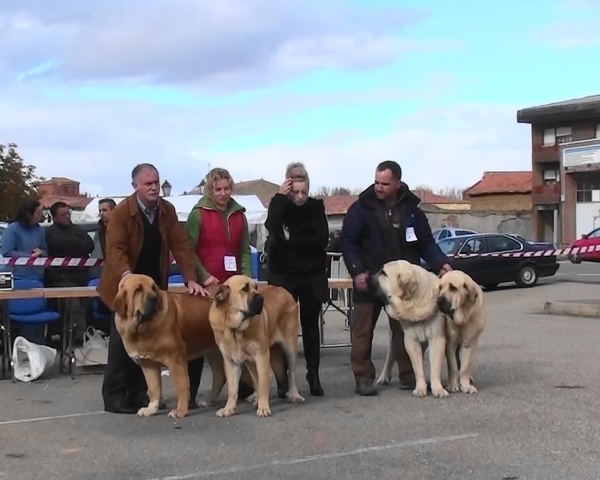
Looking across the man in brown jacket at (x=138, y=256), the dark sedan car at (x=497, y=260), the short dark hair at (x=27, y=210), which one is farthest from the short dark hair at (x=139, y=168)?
the dark sedan car at (x=497, y=260)

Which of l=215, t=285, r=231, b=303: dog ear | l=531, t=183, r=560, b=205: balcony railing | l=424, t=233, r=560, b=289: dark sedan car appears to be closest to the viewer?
l=215, t=285, r=231, b=303: dog ear

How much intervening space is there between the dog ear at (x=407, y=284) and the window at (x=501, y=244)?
1607 centimetres

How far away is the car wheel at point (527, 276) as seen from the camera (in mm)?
22953

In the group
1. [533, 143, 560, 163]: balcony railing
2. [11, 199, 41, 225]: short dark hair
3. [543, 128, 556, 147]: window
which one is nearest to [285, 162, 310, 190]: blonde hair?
[11, 199, 41, 225]: short dark hair

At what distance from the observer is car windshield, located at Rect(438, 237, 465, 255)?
22672 millimetres

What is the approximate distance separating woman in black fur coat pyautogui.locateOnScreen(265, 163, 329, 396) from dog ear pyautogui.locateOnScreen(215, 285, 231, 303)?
1003 millimetres

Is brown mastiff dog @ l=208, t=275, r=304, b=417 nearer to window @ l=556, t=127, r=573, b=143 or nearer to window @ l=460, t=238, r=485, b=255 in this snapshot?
window @ l=460, t=238, r=485, b=255

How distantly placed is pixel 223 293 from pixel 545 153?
53994 mm

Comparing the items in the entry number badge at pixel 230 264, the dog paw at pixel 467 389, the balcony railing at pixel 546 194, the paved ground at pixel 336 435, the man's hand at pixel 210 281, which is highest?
the balcony railing at pixel 546 194

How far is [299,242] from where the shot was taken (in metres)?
7.56

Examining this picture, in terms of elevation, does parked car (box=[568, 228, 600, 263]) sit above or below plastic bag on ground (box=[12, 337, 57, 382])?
above

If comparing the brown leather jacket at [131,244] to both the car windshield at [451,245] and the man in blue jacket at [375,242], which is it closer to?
the man in blue jacket at [375,242]

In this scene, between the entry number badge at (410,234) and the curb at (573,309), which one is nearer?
the entry number badge at (410,234)

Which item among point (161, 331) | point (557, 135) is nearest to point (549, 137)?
point (557, 135)
